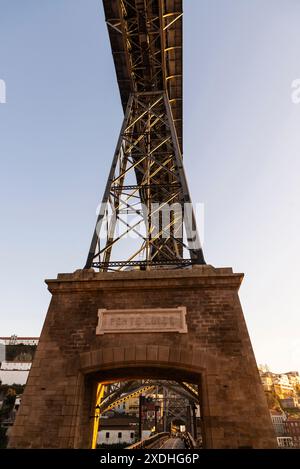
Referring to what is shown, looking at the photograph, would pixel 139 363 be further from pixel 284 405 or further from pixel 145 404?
pixel 284 405

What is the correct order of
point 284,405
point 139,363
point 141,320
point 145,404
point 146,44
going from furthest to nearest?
1. point 284,405
2. point 145,404
3. point 146,44
4. point 141,320
5. point 139,363

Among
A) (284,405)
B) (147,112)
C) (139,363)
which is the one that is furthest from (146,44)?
(284,405)

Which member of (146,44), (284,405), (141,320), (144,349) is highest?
(284,405)

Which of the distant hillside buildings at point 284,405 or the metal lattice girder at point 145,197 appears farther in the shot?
the distant hillside buildings at point 284,405

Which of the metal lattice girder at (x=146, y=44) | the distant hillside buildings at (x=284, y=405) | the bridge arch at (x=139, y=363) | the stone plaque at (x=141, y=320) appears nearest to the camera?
the bridge arch at (x=139, y=363)

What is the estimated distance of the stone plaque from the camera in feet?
21.3

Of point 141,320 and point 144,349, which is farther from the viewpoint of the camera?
point 141,320

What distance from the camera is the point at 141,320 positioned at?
21.8ft

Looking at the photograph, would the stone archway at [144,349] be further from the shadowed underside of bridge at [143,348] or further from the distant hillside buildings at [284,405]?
the distant hillside buildings at [284,405]

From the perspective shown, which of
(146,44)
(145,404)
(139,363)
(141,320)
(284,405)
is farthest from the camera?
(284,405)

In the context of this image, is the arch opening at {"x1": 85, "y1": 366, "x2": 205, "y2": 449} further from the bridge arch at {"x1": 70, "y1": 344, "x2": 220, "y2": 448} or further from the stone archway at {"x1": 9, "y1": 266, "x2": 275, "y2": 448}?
the stone archway at {"x1": 9, "y1": 266, "x2": 275, "y2": 448}

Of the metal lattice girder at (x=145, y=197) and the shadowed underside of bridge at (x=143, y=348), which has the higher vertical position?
the metal lattice girder at (x=145, y=197)

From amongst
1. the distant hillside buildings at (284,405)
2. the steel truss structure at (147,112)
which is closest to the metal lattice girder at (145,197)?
the steel truss structure at (147,112)

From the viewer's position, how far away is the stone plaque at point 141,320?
6488 millimetres
